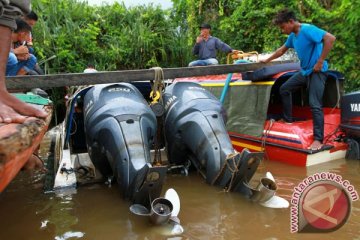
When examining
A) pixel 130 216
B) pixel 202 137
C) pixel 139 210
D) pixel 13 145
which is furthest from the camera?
pixel 202 137

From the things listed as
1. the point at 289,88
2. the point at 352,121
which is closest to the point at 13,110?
the point at 289,88

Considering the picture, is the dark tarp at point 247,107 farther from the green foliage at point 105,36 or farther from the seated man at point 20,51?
the green foliage at point 105,36

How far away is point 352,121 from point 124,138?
3.20 m

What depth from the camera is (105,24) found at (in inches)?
472

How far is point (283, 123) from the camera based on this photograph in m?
A: 5.54

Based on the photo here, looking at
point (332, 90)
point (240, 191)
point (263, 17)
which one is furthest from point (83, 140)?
point (263, 17)

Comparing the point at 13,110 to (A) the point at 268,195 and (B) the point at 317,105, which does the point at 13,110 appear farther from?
(B) the point at 317,105

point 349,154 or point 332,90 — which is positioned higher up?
point 332,90

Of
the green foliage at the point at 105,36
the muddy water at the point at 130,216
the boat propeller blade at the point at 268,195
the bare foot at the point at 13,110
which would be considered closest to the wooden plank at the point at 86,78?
the muddy water at the point at 130,216

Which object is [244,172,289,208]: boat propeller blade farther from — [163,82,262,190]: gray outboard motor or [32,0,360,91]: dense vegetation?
[32,0,360,91]: dense vegetation

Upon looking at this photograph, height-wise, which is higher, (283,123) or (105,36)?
(105,36)

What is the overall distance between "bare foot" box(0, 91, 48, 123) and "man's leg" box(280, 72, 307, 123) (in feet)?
13.6

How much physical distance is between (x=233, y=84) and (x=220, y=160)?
2.36m

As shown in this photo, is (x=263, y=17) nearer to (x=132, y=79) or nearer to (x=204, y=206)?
(x=132, y=79)
